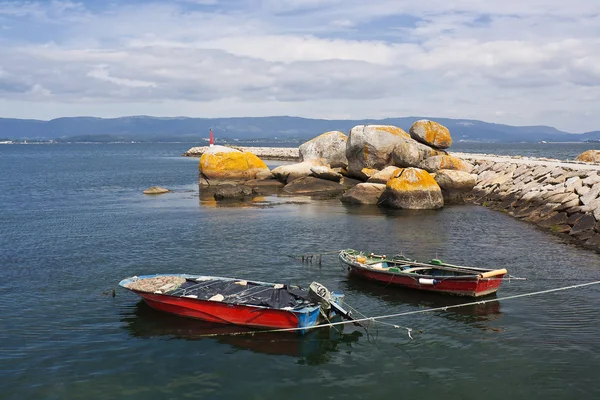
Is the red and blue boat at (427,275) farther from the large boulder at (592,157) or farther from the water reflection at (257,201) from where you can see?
the large boulder at (592,157)

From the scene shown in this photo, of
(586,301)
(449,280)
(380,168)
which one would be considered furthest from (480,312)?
(380,168)

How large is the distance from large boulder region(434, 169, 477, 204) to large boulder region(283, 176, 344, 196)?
891cm

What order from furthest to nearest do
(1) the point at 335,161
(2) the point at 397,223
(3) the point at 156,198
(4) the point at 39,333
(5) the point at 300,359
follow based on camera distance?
(1) the point at 335,161 < (3) the point at 156,198 < (2) the point at 397,223 < (4) the point at 39,333 < (5) the point at 300,359

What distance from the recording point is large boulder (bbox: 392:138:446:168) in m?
44.0

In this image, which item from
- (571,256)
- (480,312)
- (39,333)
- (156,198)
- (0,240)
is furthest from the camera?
(156,198)

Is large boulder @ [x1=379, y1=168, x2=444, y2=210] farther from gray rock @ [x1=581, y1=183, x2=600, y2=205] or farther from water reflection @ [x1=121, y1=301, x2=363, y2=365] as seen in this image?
water reflection @ [x1=121, y1=301, x2=363, y2=365]

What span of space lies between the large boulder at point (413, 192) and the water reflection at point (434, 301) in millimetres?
17336

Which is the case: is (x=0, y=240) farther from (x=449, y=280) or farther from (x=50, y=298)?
(x=449, y=280)

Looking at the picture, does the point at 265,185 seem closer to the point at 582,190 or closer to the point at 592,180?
the point at 582,190

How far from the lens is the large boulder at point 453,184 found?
4197 cm

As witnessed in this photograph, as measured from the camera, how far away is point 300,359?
566 inches

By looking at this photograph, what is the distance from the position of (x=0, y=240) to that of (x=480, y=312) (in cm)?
2463

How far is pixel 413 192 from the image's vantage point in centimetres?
3784

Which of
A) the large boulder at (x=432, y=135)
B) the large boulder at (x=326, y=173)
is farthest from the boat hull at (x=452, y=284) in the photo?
the large boulder at (x=432, y=135)
